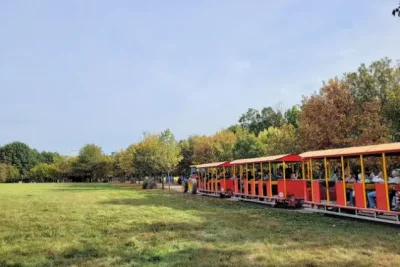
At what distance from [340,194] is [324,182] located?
1.52 meters

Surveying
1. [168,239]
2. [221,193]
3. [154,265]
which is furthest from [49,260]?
[221,193]

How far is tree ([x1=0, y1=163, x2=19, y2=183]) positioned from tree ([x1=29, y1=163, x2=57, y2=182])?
4.69 meters

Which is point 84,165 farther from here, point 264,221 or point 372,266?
point 372,266

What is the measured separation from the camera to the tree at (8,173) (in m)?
111

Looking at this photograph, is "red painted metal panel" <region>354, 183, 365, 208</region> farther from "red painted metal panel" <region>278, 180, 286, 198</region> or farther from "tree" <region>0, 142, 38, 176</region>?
"tree" <region>0, 142, 38, 176</region>

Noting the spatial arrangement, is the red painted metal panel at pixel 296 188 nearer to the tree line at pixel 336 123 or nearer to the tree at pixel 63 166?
the tree line at pixel 336 123

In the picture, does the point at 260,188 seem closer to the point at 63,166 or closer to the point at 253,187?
the point at 253,187

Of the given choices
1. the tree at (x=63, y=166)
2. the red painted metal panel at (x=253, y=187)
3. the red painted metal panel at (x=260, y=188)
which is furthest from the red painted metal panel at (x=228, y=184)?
the tree at (x=63, y=166)

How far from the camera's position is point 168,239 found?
1016cm

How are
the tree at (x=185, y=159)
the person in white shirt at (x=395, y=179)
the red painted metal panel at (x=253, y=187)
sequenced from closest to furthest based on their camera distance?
1. the person in white shirt at (x=395, y=179)
2. the red painted metal panel at (x=253, y=187)
3. the tree at (x=185, y=159)

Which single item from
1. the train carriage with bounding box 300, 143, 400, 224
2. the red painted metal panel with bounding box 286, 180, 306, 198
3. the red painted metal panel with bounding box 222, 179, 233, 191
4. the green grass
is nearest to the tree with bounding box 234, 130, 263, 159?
the red painted metal panel with bounding box 222, 179, 233, 191

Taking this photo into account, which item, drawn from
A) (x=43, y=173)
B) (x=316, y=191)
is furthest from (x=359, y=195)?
(x=43, y=173)

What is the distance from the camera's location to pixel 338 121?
84.5 ft

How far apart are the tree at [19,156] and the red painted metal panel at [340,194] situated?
12744 centimetres
